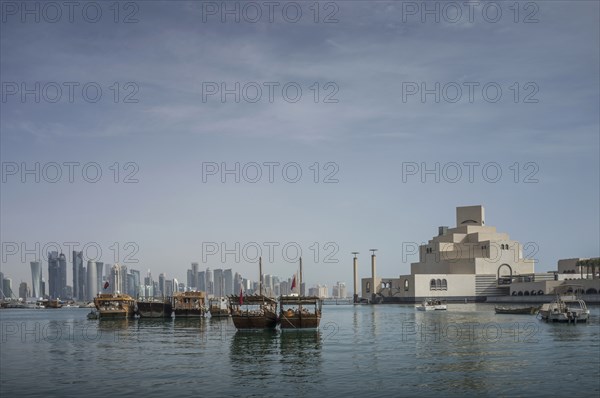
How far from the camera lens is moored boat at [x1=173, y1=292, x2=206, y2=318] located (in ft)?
406

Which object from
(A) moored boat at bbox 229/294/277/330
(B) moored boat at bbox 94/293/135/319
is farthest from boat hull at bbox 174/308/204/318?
(A) moored boat at bbox 229/294/277/330

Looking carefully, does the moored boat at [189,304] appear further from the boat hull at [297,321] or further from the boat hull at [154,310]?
the boat hull at [297,321]

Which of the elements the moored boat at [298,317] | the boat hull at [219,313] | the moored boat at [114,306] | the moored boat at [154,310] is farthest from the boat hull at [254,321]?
the moored boat at [114,306]

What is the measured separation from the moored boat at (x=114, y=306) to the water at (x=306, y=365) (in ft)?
152

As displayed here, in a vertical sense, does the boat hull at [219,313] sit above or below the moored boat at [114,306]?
below

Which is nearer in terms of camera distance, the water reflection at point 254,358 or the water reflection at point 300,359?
the water reflection at point 300,359

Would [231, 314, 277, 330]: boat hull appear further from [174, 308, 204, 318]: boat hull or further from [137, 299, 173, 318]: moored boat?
[137, 299, 173, 318]: moored boat

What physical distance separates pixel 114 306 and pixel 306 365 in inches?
3407

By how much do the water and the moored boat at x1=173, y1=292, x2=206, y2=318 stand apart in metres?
45.2

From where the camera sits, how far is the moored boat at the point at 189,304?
123625 mm

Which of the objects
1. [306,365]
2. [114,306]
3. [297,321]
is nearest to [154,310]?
[114,306]

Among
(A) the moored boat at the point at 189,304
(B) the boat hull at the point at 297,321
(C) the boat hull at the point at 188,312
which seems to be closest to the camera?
(B) the boat hull at the point at 297,321

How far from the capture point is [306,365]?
49.9 m

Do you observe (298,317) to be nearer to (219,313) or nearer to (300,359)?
(300,359)
